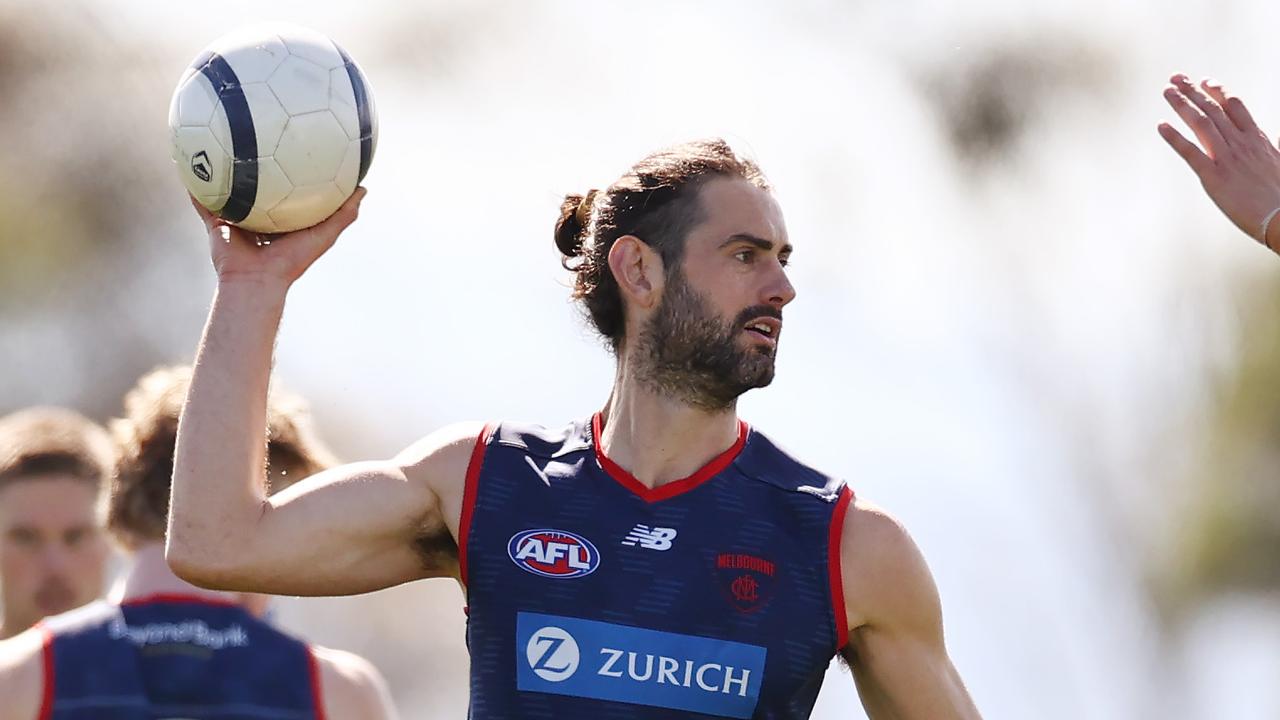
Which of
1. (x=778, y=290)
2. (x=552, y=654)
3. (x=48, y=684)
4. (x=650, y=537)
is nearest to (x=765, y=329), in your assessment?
(x=778, y=290)

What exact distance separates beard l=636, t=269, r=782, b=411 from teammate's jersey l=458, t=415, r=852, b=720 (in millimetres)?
236

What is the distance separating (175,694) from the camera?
18.3 feet

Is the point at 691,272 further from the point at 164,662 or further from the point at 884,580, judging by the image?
the point at 164,662

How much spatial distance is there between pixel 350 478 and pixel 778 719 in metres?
1.37

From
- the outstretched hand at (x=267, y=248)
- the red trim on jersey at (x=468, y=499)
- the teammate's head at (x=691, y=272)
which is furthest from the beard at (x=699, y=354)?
the outstretched hand at (x=267, y=248)

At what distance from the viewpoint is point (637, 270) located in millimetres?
6055

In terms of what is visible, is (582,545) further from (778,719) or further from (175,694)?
(175,694)

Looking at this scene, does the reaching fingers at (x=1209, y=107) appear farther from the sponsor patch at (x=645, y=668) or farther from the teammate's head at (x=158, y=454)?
the teammate's head at (x=158, y=454)

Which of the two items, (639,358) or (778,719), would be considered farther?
(639,358)

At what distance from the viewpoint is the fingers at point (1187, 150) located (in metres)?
5.85

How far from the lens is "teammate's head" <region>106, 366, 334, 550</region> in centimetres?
604

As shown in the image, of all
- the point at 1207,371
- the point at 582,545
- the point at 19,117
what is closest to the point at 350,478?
the point at 582,545

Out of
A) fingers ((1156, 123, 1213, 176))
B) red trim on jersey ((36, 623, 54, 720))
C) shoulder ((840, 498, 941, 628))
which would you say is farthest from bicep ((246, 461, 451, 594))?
fingers ((1156, 123, 1213, 176))

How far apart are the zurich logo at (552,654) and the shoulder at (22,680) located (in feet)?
4.55
